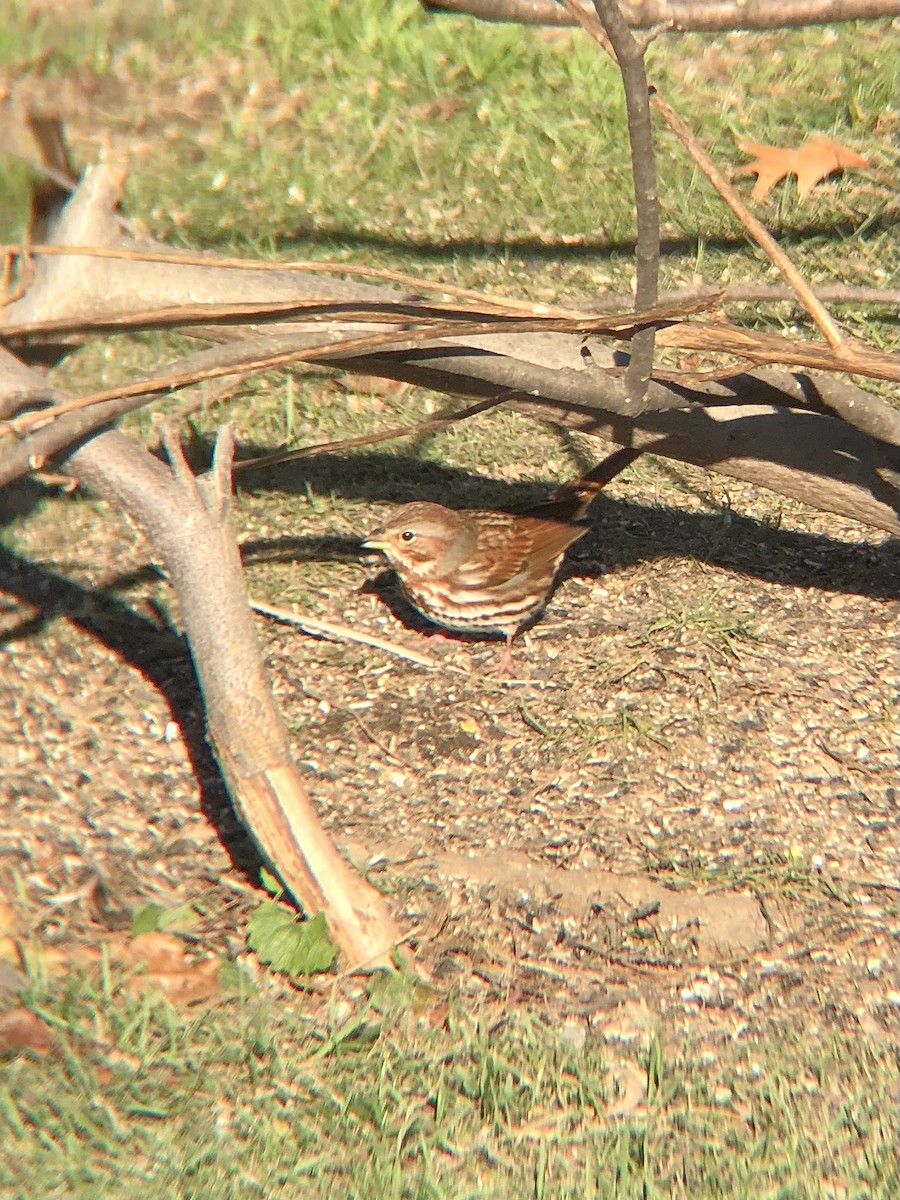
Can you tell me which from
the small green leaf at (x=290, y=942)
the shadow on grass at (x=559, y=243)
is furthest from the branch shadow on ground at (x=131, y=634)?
the shadow on grass at (x=559, y=243)

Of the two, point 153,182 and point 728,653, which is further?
point 153,182

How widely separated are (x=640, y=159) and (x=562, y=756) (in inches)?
68.9

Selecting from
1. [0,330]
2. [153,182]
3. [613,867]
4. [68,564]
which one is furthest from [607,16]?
[153,182]

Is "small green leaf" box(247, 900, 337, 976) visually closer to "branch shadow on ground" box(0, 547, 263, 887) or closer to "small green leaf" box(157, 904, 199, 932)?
"small green leaf" box(157, 904, 199, 932)

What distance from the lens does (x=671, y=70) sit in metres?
7.02

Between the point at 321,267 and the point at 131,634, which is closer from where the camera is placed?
the point at 321,267

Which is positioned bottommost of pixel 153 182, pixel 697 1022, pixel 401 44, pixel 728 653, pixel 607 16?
pixel 697 1022

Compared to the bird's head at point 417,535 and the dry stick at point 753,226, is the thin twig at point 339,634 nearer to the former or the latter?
the bird's head at point 417,535

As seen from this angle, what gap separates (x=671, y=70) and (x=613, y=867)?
178 inches

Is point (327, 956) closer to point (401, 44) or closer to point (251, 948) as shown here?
point (251, 948)

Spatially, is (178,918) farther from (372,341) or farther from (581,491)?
(581,491)

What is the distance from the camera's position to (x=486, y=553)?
4.96m

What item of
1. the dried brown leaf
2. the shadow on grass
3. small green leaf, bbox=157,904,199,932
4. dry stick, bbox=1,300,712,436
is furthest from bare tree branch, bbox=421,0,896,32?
small green leaf, bbox=157,904,199,932

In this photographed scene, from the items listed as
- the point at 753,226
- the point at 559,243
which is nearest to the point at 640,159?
the point at 753,226
